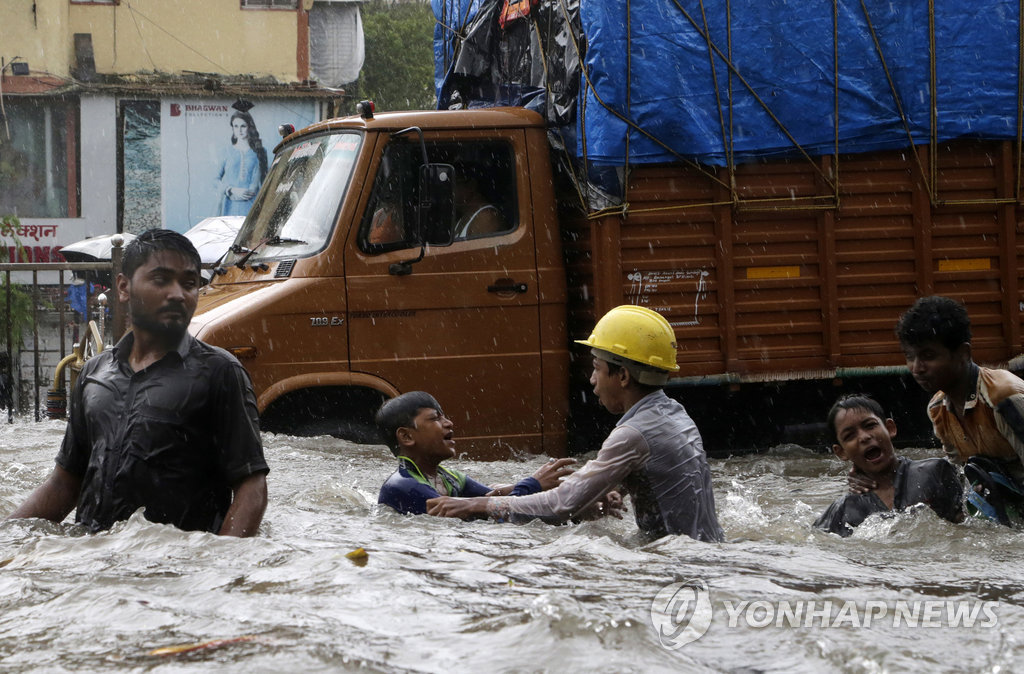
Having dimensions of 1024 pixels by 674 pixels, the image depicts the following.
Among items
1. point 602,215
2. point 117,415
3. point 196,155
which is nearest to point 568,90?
point 602,215

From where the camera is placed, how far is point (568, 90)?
809 centimetres

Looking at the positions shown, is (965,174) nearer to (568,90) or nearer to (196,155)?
(568,90)

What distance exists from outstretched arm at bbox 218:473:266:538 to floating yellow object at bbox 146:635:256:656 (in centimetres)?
54

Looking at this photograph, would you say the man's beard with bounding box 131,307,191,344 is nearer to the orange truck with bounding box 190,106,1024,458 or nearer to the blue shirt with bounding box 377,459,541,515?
the blue shirt with bounding box 377,459,541,515

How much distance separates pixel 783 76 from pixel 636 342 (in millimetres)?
4054

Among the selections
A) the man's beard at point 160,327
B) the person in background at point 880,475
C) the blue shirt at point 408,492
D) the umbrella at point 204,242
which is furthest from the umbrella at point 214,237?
the man's beard at point 160,327

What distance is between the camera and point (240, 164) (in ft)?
80.9

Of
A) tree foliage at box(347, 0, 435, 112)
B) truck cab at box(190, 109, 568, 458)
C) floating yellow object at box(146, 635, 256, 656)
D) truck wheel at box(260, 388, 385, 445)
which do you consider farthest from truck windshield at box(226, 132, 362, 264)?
tree foliage at box(347, 0, 435, 112)

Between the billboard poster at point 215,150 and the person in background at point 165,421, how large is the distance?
21.0m

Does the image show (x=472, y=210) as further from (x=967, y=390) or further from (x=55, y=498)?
(x=55, y=498)

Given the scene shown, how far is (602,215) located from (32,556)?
4.49 meters

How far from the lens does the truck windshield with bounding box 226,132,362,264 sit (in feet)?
25.1
